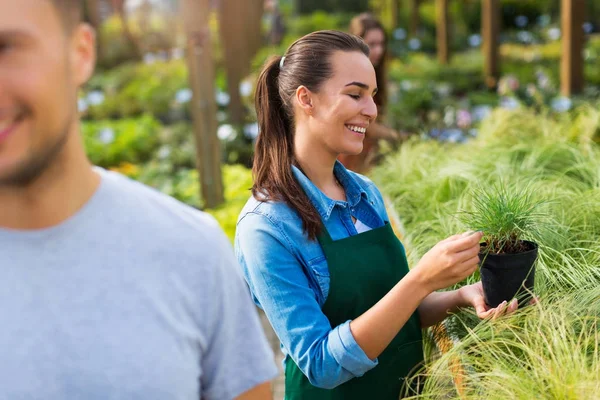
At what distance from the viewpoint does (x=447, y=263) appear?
1.69 metres

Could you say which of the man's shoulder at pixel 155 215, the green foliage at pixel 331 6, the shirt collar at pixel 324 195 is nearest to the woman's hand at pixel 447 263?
the shirt collar at pixel 324 195

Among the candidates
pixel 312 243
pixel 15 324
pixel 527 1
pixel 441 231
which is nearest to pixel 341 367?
pixel 312 243

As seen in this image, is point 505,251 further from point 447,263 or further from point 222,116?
point 222,116

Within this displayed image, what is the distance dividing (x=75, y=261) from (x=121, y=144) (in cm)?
865

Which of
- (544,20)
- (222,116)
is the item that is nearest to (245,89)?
(222,116)

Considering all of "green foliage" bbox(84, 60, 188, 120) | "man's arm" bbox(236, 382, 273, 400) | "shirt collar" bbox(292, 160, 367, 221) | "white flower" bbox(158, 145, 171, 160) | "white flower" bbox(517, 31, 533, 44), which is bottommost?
"white flower" bbox(517, 31, 533, 44)

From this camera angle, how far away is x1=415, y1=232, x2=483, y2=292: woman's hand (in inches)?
66.9

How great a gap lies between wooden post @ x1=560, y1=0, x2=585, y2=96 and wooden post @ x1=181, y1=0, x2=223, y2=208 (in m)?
3.63

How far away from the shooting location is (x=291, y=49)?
2146 millimetres

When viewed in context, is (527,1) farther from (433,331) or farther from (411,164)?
(433,331)

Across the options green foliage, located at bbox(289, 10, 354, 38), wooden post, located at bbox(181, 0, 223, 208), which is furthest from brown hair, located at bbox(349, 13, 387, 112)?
green foliage, located at bbox(289, 10, 354, 38)

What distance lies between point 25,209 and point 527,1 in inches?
891

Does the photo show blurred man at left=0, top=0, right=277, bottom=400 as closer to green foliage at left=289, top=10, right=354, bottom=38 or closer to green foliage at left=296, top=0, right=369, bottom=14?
green foliage at left=289, top=10, right=354, bottom=38

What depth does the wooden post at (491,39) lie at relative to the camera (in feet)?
36.2
